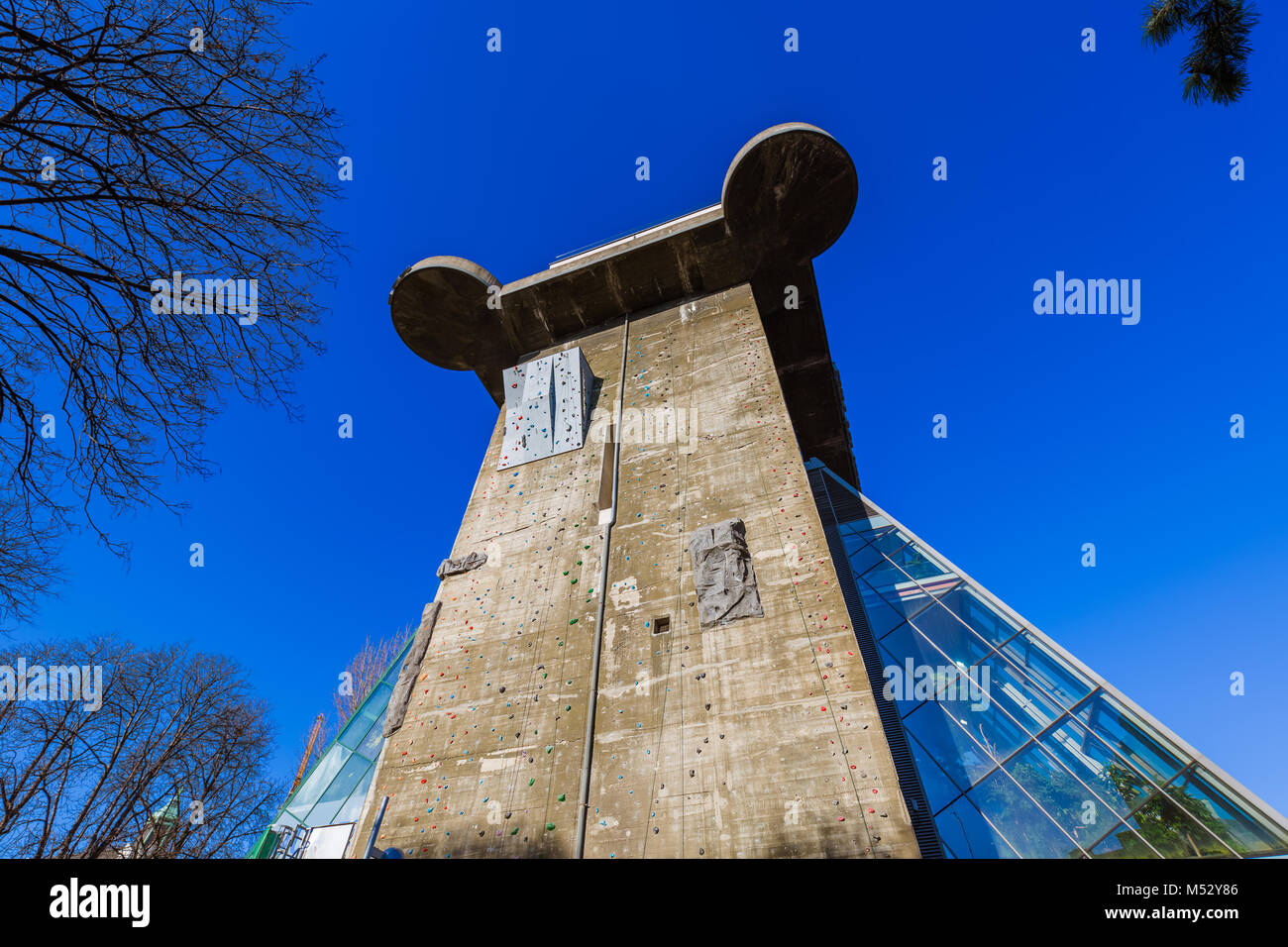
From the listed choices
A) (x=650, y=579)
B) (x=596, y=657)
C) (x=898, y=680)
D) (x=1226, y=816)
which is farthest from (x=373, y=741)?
(x=1226, y=816)

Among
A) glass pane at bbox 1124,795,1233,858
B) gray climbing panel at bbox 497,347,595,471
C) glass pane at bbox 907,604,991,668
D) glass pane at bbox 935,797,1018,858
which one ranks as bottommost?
glass pane at bbox 935,797,1018,858

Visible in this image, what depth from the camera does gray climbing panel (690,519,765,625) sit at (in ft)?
27.5

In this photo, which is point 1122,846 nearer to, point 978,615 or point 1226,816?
point 1226,816

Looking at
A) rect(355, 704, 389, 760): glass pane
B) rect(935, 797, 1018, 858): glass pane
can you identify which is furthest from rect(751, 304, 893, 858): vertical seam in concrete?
rect(355, 704, 389, 760): glass pane

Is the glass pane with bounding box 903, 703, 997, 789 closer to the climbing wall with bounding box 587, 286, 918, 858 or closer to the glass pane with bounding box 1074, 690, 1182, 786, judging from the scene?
the glass pane with bounding box 1074, 690, 1182, 786

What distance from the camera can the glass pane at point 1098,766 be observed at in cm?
731

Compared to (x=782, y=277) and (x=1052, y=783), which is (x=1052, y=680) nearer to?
(x=1052, y=783)

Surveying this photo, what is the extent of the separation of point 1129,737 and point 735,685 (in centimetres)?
515

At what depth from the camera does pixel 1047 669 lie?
8.92 metres

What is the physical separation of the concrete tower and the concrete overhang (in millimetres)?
51
